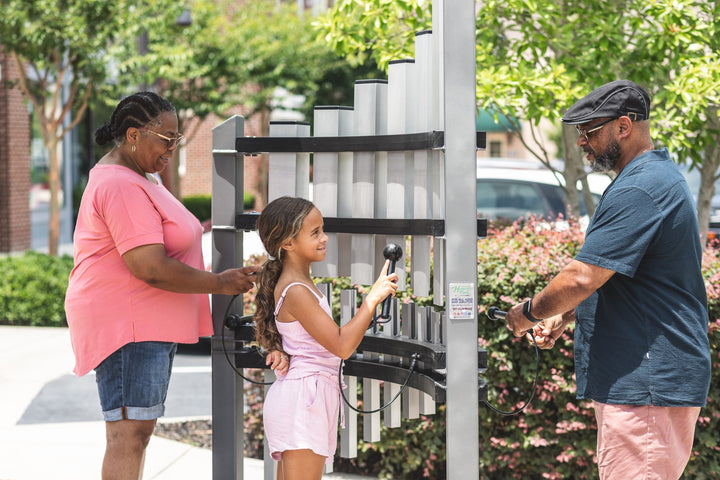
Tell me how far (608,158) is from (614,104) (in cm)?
20

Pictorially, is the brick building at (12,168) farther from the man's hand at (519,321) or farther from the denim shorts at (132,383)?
the man's hand at (519,321)

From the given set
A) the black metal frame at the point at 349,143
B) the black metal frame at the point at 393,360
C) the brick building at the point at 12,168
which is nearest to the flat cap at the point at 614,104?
the black metal frame at the point at 349,143

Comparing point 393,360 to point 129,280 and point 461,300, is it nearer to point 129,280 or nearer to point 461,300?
point 461,300

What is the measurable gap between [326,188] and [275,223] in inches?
18.9

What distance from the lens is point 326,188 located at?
141 inches

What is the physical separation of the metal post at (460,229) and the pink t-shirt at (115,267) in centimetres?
106

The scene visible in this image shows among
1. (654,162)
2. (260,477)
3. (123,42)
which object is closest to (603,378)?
(654,162)

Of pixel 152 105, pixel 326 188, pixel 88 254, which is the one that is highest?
pixel 152 105

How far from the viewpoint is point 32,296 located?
34.4ft

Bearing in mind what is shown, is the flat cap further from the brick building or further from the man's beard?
the brick building

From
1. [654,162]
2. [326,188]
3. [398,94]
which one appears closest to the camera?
[654,162]

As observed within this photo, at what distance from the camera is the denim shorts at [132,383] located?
10.9 ft

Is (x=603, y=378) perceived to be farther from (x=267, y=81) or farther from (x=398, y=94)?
(x=267, y=81)

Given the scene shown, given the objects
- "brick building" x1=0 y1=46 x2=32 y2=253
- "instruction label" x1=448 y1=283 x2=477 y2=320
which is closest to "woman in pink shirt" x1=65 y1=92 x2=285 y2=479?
"instruction label" x1=448 y1=283 x2=477 y2=320
